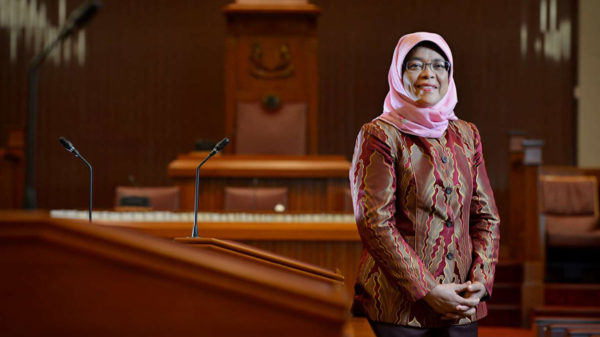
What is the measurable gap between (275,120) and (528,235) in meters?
2.11

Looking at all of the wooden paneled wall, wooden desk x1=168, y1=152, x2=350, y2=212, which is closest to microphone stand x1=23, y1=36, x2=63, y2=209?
wooden desk x1=168, y1=152, x2=350, y2=212

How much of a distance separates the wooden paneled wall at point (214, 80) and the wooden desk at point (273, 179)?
2.61 meters

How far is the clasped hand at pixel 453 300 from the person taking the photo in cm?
136

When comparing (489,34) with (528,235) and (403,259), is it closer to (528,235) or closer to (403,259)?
(528,235)

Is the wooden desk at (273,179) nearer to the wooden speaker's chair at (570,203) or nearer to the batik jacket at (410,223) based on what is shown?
the wooden speaker's chair at (570,203)

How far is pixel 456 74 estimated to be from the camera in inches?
282

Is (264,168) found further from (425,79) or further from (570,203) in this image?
(425,79)

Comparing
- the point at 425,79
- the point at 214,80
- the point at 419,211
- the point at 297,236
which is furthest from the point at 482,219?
the point at 214,80

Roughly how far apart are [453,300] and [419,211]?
0.61 ft

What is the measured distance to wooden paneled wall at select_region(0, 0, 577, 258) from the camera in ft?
23.2

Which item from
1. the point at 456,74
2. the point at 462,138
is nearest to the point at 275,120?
the point at 456,74

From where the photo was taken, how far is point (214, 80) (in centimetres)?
724

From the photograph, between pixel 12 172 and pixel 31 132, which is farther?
pixel 12 172

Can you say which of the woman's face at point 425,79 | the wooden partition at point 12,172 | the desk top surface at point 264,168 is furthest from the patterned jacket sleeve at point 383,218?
the wooden partition at point 12,172
